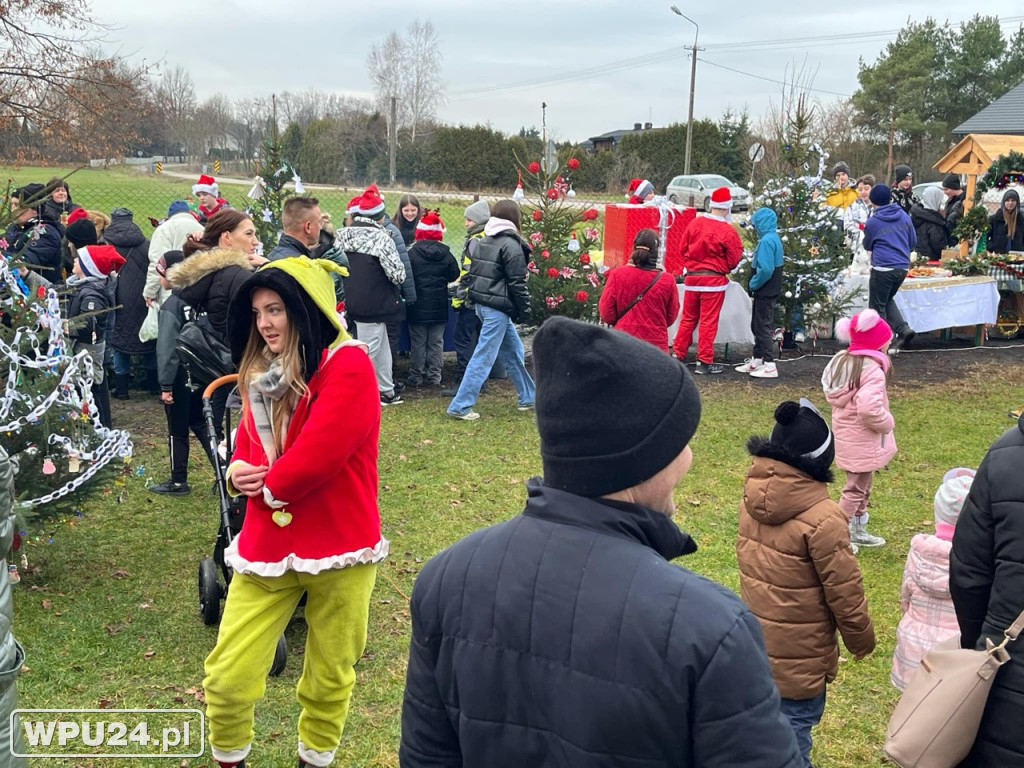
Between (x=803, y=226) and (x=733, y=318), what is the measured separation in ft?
4.76

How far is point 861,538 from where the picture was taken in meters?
6.48

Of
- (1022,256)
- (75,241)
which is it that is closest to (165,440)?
(75,241)

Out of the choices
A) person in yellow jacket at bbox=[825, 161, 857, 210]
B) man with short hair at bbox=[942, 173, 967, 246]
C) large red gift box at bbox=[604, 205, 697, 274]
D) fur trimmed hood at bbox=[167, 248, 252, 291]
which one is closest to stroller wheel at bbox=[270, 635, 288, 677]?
fur trimmed hood at bbox=[167, 248, 252, 291]

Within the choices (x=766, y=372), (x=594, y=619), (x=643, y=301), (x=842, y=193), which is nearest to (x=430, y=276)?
(x=643, y=301)

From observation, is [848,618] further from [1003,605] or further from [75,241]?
[75,241]

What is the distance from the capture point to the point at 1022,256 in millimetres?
13320

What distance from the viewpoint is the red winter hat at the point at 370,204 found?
376 inches

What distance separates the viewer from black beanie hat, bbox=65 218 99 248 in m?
9.33

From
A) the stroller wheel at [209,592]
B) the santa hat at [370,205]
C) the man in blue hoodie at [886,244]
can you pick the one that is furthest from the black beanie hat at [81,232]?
the man in blue hoodie at [886,244]

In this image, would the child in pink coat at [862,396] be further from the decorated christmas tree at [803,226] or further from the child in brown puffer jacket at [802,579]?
the decorated christmas tree at [803,226]

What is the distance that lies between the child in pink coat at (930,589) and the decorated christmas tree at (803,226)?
819cm

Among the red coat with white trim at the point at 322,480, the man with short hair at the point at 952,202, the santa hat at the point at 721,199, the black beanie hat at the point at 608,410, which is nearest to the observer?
the black beanie hat at the point at 608,410

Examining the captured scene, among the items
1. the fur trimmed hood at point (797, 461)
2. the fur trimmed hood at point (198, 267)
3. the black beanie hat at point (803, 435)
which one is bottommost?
the fur trimmed hood at point (797, 461)

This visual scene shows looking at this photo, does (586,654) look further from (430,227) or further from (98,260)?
(430,227)
